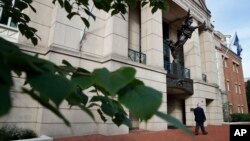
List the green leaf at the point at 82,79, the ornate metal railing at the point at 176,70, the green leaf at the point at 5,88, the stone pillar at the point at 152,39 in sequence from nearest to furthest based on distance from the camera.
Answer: the green leaf at the point at 5,88 → the green leaf at the point at 82,79 → the stone pillar at the point at 152,39 → the ornate metal railing at the point at 176,70

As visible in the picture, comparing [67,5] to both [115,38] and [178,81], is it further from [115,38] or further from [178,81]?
[178,81]

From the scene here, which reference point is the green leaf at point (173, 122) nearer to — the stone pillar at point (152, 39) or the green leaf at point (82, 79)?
the green leaf at point (82, 79)

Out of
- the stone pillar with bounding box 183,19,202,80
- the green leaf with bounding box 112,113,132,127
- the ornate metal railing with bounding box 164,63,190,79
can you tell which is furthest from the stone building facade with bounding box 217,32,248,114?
the green leaf with bounding box 112,113,132,127

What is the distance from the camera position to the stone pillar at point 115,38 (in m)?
11.7

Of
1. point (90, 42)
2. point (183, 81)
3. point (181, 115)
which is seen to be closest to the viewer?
point (90, 42)

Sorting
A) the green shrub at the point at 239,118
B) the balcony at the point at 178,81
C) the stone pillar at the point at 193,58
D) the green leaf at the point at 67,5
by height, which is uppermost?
the stone pillar at the point at 193,58

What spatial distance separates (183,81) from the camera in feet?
53.7

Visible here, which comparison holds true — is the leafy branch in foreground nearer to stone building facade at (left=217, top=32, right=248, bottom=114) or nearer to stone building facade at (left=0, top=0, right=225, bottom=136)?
stone building facade at (left=0, top=0, right=225, bottom=136)

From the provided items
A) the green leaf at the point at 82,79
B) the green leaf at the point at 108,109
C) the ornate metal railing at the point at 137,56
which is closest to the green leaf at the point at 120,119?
the green leaf at the point at 108,109

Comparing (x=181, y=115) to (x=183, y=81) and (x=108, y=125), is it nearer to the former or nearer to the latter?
(x=183, y=81)

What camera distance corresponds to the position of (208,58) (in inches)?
808

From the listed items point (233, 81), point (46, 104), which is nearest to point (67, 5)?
point (46, 104)

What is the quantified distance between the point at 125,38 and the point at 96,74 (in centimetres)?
1180

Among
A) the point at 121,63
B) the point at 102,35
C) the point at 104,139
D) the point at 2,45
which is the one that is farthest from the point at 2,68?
the point at 102,35
